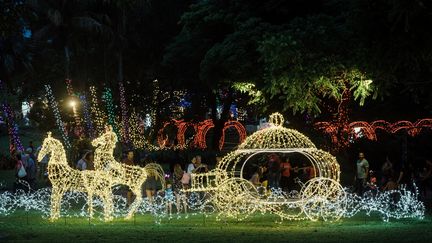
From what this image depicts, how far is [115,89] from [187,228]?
3204cm

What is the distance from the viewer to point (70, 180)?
1930 centimetres

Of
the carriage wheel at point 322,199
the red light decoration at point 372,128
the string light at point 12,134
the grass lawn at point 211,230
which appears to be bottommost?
the grass lawn at point 211,230

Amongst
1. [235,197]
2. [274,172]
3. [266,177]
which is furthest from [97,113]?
[235,197]

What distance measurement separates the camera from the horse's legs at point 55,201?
19.3m

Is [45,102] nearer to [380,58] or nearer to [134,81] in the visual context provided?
[134,81]

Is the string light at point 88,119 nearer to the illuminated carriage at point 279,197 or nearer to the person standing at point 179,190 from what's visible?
the person standing at point 179,190

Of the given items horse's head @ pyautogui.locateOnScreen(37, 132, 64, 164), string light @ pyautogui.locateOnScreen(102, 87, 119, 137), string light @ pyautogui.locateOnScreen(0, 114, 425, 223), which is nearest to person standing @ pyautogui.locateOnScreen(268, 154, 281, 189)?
string light @ pyautogui.locateOnScreen(0, 114, 425, 223)

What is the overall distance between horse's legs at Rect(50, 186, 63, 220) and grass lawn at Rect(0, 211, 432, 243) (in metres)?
0.21

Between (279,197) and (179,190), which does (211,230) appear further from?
(179,190)

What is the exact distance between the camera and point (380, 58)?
17.7m

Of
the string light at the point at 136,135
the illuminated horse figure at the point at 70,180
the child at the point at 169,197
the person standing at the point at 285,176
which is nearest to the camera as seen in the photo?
the illuminated horse figure at the point at 70,180

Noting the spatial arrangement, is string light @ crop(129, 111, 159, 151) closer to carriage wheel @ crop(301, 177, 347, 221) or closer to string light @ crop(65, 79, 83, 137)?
string light @ crop(65, 79, 83, 137)

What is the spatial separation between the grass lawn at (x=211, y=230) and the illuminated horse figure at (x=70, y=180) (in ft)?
1.44

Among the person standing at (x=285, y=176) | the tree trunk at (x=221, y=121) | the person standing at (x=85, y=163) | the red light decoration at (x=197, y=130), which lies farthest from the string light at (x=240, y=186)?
the red light decoration at (x=197, y=130)
